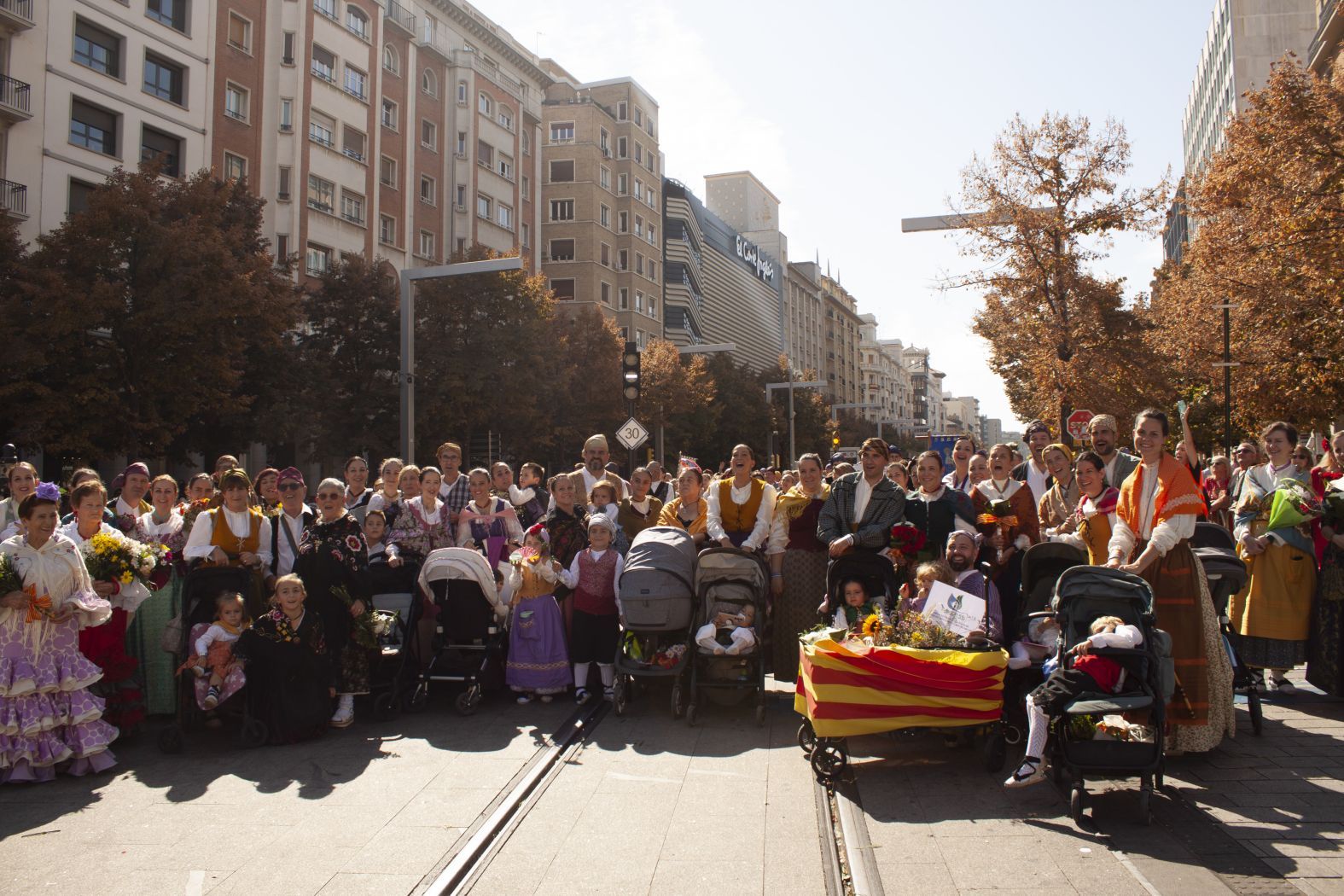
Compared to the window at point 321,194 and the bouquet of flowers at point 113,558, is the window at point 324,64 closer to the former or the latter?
the window at point 321,194

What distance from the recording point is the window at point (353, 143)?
125 feet

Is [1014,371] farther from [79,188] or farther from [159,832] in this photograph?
[159,832]

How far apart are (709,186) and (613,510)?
108m

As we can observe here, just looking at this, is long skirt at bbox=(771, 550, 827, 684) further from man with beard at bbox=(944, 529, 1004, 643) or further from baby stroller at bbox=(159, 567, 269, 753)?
baby stroller at bbox=(159, 567, 269, 753)

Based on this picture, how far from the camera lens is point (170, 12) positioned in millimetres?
30203

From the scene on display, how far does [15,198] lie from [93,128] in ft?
12.1

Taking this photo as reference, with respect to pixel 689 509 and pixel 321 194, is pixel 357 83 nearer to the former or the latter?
pixel 321 194

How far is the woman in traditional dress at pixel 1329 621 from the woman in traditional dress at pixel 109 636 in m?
9.10

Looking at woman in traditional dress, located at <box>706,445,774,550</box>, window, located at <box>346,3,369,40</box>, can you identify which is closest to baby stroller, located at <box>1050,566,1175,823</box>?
woman in traditional dress, located at <box>706,445,774,550</box>

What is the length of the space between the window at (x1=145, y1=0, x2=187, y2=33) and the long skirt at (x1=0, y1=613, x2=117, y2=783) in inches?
1114

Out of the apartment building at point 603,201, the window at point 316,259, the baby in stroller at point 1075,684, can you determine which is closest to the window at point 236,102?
the window at point 316,259

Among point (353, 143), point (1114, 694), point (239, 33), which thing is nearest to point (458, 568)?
point (1114, 694)

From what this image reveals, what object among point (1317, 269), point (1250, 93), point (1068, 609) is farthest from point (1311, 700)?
point (1250, 93)

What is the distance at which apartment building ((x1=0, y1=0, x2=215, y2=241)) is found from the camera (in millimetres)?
25031
